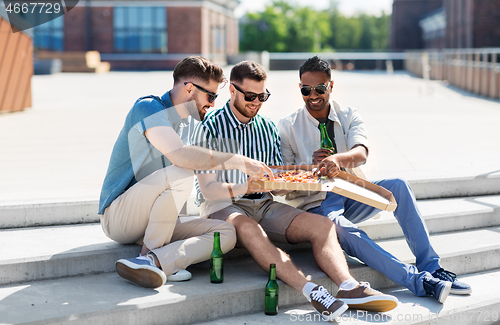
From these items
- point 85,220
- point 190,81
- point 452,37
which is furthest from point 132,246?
point 452,37

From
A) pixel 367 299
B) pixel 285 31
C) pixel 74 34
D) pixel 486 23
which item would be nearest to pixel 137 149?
pixel 367 299

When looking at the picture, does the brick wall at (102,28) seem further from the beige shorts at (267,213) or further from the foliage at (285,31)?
the beige shorts at (267,213)

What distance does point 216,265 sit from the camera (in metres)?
3.52

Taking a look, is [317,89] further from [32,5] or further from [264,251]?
[32,5]

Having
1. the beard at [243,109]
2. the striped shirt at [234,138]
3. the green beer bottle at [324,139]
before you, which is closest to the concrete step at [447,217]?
the green beer bottle at [324,139]

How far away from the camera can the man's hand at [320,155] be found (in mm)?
3875

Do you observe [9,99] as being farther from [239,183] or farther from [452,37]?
[452,37]

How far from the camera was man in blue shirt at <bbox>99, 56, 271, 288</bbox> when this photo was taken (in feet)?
11.3

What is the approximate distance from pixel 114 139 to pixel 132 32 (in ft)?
107

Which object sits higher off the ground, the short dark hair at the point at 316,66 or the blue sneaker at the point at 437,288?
the short dark hair at the point at 316,66

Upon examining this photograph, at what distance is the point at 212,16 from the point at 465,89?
1017 inches

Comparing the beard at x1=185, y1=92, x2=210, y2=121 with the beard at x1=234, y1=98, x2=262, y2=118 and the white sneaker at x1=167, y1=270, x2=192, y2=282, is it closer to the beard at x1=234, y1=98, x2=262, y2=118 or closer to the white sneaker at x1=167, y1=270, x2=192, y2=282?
the beard at x1=234, y1=98, x2=262, y2=118

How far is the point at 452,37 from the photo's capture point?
3384 cm

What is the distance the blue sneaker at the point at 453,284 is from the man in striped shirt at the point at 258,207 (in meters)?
0.58
